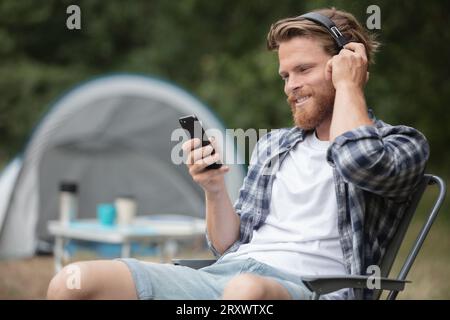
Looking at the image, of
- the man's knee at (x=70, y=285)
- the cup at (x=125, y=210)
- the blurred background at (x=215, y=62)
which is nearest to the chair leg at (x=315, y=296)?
the man's knee at (x=70, y=285)

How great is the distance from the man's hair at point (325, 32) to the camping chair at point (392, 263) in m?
0.52

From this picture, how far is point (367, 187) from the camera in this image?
7.23ft

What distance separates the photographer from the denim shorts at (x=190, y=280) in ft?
7.20

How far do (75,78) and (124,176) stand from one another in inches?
285

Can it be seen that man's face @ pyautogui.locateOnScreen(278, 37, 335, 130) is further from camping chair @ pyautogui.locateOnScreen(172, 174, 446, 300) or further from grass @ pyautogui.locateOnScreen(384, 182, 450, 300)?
grass @ pyautogui.locateOnScreen(384, 182, 450, 300)

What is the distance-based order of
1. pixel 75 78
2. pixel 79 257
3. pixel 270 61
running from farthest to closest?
1. pixel 75 78
2. pixel 270 61
3. pixel 79 257

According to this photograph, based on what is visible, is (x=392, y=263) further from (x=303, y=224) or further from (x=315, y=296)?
(x=315, y=296)

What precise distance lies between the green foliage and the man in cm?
472

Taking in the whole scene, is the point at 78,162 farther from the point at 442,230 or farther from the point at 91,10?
the point at 91,10

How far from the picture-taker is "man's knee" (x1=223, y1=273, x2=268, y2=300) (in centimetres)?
196

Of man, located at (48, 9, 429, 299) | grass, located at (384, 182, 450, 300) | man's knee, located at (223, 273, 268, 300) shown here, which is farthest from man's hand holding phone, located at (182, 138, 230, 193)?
grass, located at (384, 182, 450, 300)

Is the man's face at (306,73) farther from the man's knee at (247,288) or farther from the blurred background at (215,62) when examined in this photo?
the blurred background at (215,62)
